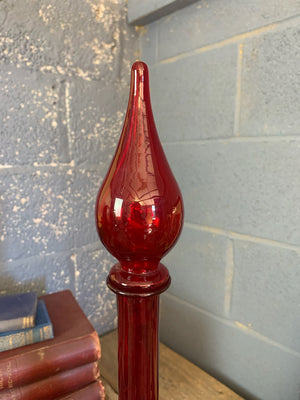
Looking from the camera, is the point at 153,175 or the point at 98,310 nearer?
the point at 153,175

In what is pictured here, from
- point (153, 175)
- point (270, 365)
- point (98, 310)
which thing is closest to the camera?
point (153, 175)

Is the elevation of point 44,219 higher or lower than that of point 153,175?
lower

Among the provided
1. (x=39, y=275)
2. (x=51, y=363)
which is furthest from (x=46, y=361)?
(x=39, y=275)

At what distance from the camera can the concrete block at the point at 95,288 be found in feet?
2.76

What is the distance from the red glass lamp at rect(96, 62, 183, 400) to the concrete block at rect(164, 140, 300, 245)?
31cm

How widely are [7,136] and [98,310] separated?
1.83 feet

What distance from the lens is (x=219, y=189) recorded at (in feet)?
2.33

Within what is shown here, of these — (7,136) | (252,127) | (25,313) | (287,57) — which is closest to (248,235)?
(252,127)

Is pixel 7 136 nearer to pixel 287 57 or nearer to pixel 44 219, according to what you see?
pixel 44 219

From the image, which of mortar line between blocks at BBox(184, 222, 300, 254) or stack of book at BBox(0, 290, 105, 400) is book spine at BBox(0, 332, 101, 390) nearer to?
stack of book at BBox(0, 290, 105, 400)

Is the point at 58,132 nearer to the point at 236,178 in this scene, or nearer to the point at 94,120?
the point at 94,120

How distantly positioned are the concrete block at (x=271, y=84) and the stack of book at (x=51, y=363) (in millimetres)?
562

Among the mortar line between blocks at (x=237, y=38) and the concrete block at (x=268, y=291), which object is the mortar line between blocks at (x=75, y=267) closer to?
the concrete block at (x=268, y=291)

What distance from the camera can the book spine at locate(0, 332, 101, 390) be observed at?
501 millimetres
